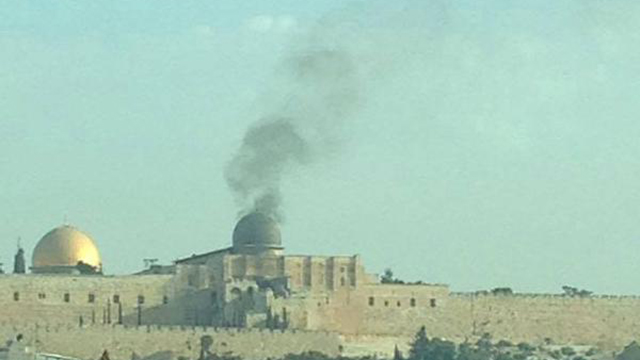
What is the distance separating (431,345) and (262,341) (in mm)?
6227

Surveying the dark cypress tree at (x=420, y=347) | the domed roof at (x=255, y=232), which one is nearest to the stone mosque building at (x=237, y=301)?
the domed roof at (x=255, y=232)

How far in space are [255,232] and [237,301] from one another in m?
2.61

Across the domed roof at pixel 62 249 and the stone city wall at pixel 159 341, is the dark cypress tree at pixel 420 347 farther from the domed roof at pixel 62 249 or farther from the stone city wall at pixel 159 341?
the domed roof at pixel 62 249

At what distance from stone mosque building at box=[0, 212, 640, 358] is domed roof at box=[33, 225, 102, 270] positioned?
36 millimetres

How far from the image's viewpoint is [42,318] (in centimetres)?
9394

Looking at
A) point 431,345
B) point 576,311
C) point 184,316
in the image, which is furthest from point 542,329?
point 184,316

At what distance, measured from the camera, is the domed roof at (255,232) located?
312 feet

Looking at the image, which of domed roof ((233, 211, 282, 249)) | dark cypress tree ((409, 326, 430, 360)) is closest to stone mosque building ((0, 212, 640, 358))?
domed roof ((233, 211, 282, 249))

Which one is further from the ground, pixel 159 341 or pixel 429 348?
pixel 159 341

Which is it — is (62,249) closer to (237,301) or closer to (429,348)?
(237,301)

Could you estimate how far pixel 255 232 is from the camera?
3745 inches

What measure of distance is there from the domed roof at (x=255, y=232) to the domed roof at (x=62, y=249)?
6014 mm

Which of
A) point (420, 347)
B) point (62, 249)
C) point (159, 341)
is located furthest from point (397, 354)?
point (62, 249)

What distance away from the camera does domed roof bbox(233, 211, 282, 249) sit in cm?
9512
